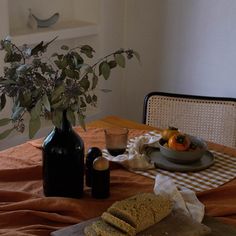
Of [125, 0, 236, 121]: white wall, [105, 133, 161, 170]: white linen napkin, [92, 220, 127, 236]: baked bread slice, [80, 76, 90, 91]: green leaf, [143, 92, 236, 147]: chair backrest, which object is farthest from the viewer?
[125, 0, 236, 121]: white wall

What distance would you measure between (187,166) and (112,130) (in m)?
0.33

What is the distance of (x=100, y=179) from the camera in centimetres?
162

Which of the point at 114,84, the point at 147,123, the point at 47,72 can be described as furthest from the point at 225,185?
the point at 114,84

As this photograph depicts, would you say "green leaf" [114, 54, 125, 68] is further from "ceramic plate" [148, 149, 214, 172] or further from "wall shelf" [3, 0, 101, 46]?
"wall shelf" [3, 0, 101, 46]

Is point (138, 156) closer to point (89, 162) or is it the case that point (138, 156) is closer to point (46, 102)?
point (89, 162)

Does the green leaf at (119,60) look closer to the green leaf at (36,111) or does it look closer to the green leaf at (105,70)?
the green leaf at (105,70)

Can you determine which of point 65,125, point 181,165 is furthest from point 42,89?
point 181,165

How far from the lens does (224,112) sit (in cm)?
247

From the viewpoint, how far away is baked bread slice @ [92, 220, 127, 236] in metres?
1.36

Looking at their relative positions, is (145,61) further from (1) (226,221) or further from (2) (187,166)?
(1) (226,221)

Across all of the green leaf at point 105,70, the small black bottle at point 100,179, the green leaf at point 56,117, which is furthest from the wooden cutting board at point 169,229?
the green leaf at point 105,70

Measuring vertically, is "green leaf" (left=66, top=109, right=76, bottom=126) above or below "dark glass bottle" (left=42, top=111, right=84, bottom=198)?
above

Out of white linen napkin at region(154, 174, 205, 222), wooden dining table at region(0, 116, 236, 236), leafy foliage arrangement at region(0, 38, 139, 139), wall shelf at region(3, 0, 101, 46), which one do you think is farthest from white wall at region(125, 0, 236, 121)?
leafy foliage arrangement at region(0, 38, 139, 139)

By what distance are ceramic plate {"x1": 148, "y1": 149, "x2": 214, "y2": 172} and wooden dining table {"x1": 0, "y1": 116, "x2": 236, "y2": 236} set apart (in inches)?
4.1
